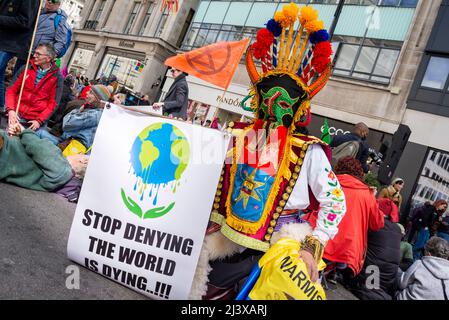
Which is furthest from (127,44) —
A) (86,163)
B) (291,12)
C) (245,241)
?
(245,241)

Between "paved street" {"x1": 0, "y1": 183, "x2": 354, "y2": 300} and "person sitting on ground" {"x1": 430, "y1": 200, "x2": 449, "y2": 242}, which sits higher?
"person sitting on ground" {"x1": 430, "y1": 200, "x2": 449, "y2": 242}

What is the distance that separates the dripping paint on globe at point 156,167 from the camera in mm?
2285

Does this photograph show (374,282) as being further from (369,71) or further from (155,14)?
(155,14)

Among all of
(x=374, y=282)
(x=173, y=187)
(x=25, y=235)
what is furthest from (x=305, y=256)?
(x=374, y=282)

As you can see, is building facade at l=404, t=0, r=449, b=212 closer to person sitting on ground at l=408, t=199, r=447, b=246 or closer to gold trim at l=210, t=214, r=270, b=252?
person sitting on ground at l=408, t=199, r=447, b=246

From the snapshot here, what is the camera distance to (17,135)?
3926 millimetres

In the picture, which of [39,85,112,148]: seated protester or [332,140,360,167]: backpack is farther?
[332,140,360,167]: backpack

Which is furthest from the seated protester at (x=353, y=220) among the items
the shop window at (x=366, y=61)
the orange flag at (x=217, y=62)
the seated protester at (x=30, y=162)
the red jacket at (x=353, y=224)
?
the shop window at (x=366, y=61)

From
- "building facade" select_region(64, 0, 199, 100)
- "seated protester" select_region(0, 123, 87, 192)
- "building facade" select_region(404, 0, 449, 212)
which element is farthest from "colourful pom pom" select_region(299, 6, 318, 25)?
"building facade" select_region(64, 0, 199, 100)

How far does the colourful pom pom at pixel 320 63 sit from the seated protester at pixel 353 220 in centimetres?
270

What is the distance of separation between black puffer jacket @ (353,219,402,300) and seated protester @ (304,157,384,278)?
14.8 inches

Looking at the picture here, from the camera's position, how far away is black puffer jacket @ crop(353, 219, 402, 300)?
510cm

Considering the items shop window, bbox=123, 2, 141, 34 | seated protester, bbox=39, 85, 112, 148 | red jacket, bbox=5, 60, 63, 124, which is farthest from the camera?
shop window, bbox=123, 2, 141, 34

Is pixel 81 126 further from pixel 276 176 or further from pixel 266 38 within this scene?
pixel 276 176
